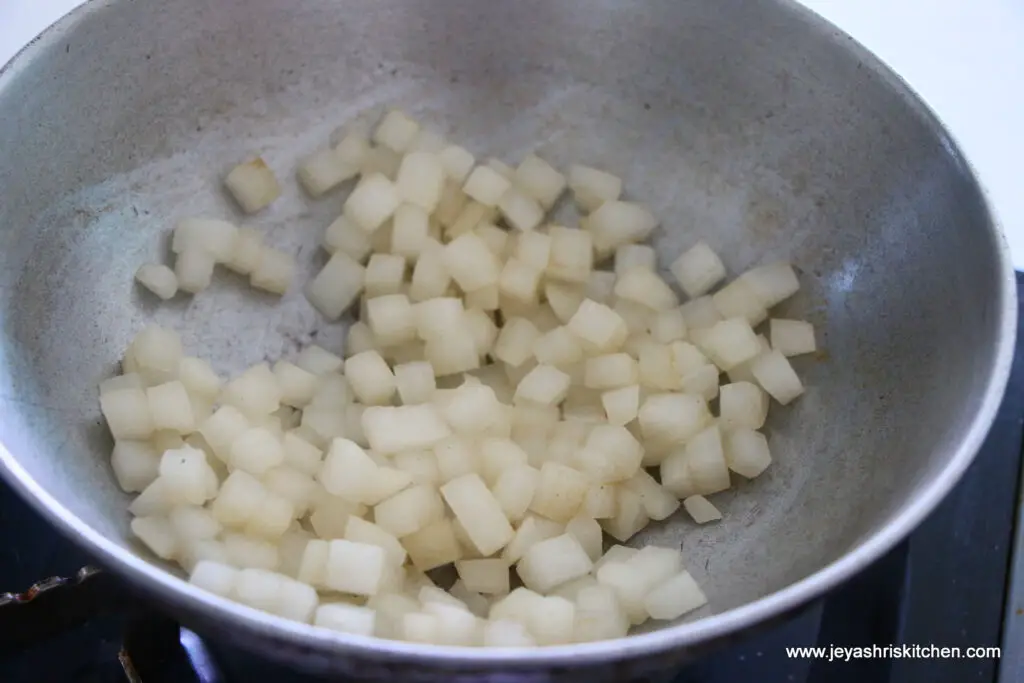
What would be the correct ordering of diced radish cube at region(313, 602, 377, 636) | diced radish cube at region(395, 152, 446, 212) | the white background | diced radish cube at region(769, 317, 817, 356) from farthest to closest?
the white background < diced radish cube at region(395, 152, 446, 212) < diced radish cube at region(769, 317, 817, 356) < diced radish cube at region(313, 602, 377, 636)

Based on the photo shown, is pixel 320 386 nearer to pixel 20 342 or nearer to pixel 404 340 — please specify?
pixel 404 340

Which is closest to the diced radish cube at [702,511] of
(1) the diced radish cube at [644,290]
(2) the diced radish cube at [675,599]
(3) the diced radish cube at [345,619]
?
(2) the diced radish cube at [675,599]

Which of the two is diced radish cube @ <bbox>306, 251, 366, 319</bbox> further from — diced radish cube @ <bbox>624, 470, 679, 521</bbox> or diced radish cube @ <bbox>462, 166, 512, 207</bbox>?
diced radish cube @ <bbox>624, 470, 679, 521</bbox>

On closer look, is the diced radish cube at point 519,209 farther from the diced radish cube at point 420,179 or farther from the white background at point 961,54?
the white background at point 961,54

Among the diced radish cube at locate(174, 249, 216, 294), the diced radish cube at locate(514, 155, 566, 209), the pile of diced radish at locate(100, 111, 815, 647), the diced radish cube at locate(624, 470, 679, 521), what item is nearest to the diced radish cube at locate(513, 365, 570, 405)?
the pile of diced radish at locate(100, 111, 815, 647)

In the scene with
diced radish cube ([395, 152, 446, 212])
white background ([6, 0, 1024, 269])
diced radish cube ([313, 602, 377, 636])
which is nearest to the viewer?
diced radish cube ([313, 602, 377, 636])
